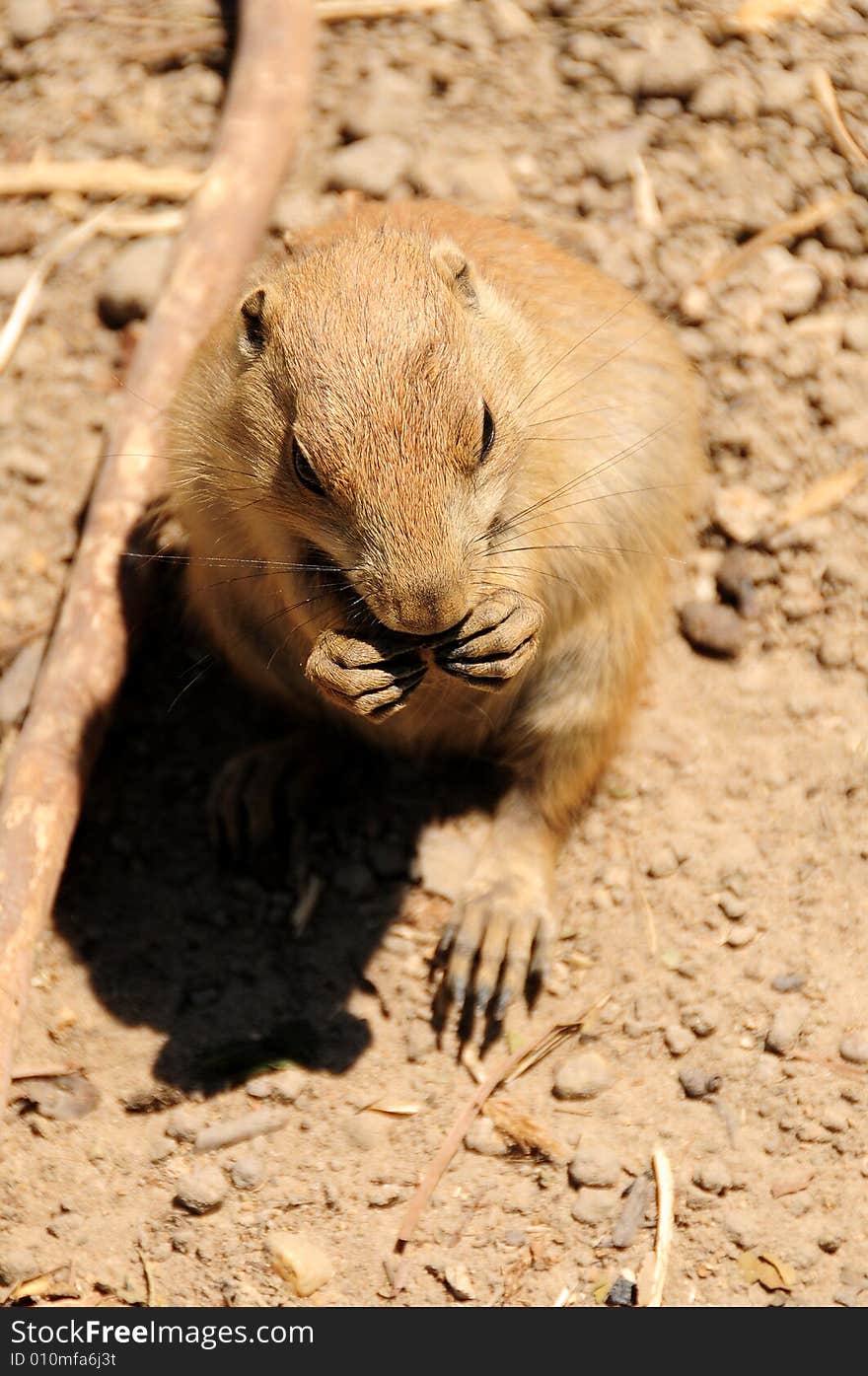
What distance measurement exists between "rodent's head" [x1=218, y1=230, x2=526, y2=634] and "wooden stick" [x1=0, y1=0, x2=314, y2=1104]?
1.23m

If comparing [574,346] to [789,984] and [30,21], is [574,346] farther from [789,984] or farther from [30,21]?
→ [30,21]

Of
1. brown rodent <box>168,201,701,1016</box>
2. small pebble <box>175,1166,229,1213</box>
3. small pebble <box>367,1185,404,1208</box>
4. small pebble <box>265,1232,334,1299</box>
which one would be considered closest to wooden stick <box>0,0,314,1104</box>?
brown rodent <box>168,201,701,1016</box>

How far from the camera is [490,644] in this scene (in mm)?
3344

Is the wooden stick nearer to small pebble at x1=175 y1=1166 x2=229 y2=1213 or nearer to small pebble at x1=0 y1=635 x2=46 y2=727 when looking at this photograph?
small pebble at x1=0 y1=635 x2=46 y2=727

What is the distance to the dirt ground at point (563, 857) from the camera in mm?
3891

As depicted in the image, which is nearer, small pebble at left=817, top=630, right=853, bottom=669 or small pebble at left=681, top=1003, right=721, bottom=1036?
small pebble at left=681, top=1003, right=721, bottom=1036

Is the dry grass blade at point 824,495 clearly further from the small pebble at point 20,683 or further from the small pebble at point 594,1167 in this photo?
the small pebble at point 20,683

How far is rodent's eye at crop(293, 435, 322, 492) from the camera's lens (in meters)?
3.21

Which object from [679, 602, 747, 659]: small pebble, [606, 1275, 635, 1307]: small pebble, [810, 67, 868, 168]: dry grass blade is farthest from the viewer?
[810, 67, 868, 168]: dry grass blade

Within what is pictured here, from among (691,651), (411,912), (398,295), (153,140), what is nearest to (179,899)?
(411,912)

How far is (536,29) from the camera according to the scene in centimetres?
555

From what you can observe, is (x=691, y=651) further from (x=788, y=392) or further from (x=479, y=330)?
(x=479, y=330)

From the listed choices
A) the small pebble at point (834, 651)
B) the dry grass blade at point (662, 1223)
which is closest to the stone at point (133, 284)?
the small pebble at point (834, 651)

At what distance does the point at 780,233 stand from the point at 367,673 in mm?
2663
